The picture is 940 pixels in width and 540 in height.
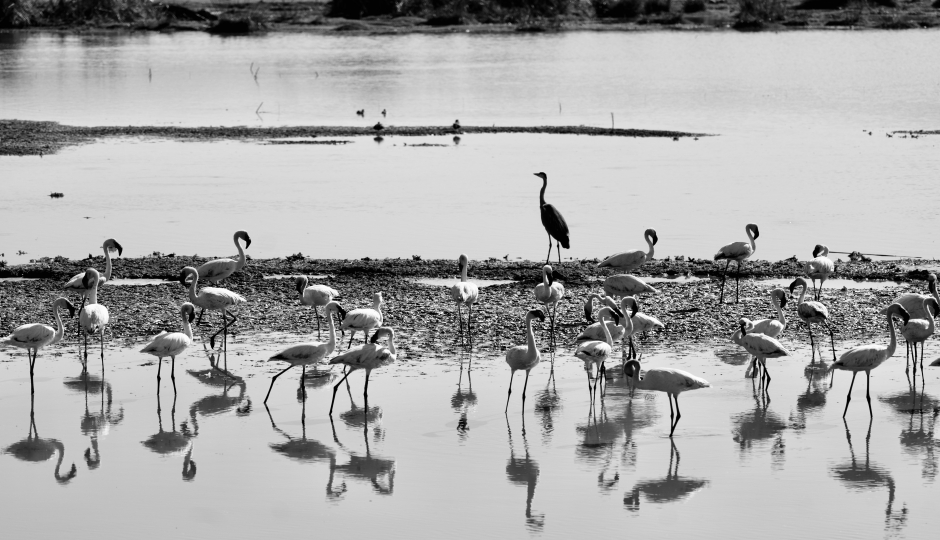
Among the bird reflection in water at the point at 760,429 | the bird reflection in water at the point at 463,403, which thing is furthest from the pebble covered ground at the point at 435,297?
the bird reflection in water at the point at 760,429

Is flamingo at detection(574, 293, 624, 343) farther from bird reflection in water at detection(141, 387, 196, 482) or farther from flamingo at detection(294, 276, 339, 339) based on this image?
bird reflection in water at detection(141, 387, 196, 482)

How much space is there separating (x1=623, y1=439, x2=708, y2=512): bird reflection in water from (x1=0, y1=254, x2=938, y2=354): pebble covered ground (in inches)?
166

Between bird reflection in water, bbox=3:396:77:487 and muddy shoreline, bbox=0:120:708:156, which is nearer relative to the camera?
bird reflection in water, bbox=3:396:77:487

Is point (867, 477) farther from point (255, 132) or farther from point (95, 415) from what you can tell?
point (255, 132)

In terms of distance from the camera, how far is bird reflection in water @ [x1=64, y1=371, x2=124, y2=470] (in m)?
11.3

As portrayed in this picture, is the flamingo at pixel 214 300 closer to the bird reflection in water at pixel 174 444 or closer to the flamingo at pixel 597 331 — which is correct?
the bird reflection in water at pixel 174 444

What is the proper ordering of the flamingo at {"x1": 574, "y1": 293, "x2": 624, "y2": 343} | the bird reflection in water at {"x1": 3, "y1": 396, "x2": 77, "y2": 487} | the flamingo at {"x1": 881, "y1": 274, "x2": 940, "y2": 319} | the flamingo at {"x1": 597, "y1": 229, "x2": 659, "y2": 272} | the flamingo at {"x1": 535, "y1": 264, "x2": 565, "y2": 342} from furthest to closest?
1. the flamingo at {"x1": 597, "y1": 229, "x2": 659, "y2": 272}
2. the flamingo at {"x1": 535, "y1": 264, "x2": 565, "y2": 342}
3. the flamingo at {"x1": 881, "y1": 274, "x2": 940, "y2": 319}
4. the flamingo at {"x1": 574, "y1": 293, "x2": 624, "y2": 343}
5. the bird reflection in water at {"x1": 3, "y1": 396, "x2": 77, "y2": 487}

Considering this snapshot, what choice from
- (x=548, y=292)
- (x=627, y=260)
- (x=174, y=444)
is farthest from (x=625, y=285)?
(x=174, y=444)

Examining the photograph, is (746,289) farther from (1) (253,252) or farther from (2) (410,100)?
(2) (410,100)

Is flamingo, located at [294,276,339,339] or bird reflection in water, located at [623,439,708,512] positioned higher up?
flamingo, located at [294,276,339,339]

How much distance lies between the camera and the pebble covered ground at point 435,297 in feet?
49.8

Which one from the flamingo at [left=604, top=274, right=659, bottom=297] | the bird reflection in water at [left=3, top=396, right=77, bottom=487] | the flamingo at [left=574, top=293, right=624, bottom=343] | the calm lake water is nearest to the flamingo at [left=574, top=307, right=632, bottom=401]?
the flamingo at [left=574, top=293, right=624, bottom=343]

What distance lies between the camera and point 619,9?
300ft

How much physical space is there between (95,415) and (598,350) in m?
5.29
